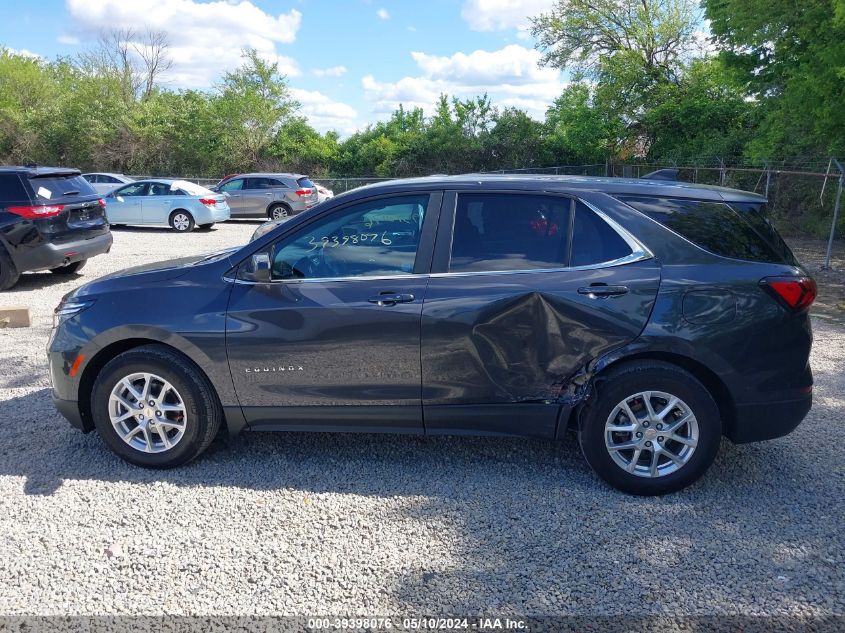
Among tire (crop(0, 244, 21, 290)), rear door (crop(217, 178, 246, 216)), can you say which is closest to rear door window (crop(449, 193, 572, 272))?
tire (crop(0, 244, 21, 290))

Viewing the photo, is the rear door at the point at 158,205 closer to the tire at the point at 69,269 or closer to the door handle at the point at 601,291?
the tire at the point at 69,269

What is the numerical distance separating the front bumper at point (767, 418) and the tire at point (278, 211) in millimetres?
20324

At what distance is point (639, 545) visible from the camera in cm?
365

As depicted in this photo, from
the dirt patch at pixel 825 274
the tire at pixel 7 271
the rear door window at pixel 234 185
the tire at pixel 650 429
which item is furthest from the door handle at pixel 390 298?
the rear door window at pixel 234 185

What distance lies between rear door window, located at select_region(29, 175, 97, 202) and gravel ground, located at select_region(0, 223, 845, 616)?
6.03 metres

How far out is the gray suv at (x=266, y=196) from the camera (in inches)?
910

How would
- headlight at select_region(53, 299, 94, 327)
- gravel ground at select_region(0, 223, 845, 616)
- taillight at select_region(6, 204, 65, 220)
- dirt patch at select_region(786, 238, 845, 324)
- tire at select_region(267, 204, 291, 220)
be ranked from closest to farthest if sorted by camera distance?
1. gravel ground at select_region(0, 223, 845, 616)
2. headlight at select_region(53, 299, 94, 327)
3. dirt patch at select_region(786, 238, 845, 324)
4. taillight at select_region(6, 204, 65, 220)
5. tire at select_region(267, 204, 291, 220)

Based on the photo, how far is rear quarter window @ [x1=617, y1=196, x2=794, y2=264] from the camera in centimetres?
415

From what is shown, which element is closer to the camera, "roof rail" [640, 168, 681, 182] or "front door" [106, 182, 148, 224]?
"roof rail" [640, 168, 681, 182]

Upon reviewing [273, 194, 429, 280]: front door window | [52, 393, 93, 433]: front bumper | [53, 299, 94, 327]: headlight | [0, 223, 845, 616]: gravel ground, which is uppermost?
[273, 194, 429, 280]: front door window

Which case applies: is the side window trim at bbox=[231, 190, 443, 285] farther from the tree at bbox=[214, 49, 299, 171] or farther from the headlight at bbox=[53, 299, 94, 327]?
the tree at bbox=[214, 49, 299, 171]

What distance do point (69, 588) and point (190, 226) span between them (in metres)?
17.6

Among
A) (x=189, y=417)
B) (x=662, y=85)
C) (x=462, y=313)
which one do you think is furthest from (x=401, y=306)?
(x=662, y=85)

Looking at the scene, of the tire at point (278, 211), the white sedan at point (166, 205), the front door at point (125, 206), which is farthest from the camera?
the tire at point (278, 211)
